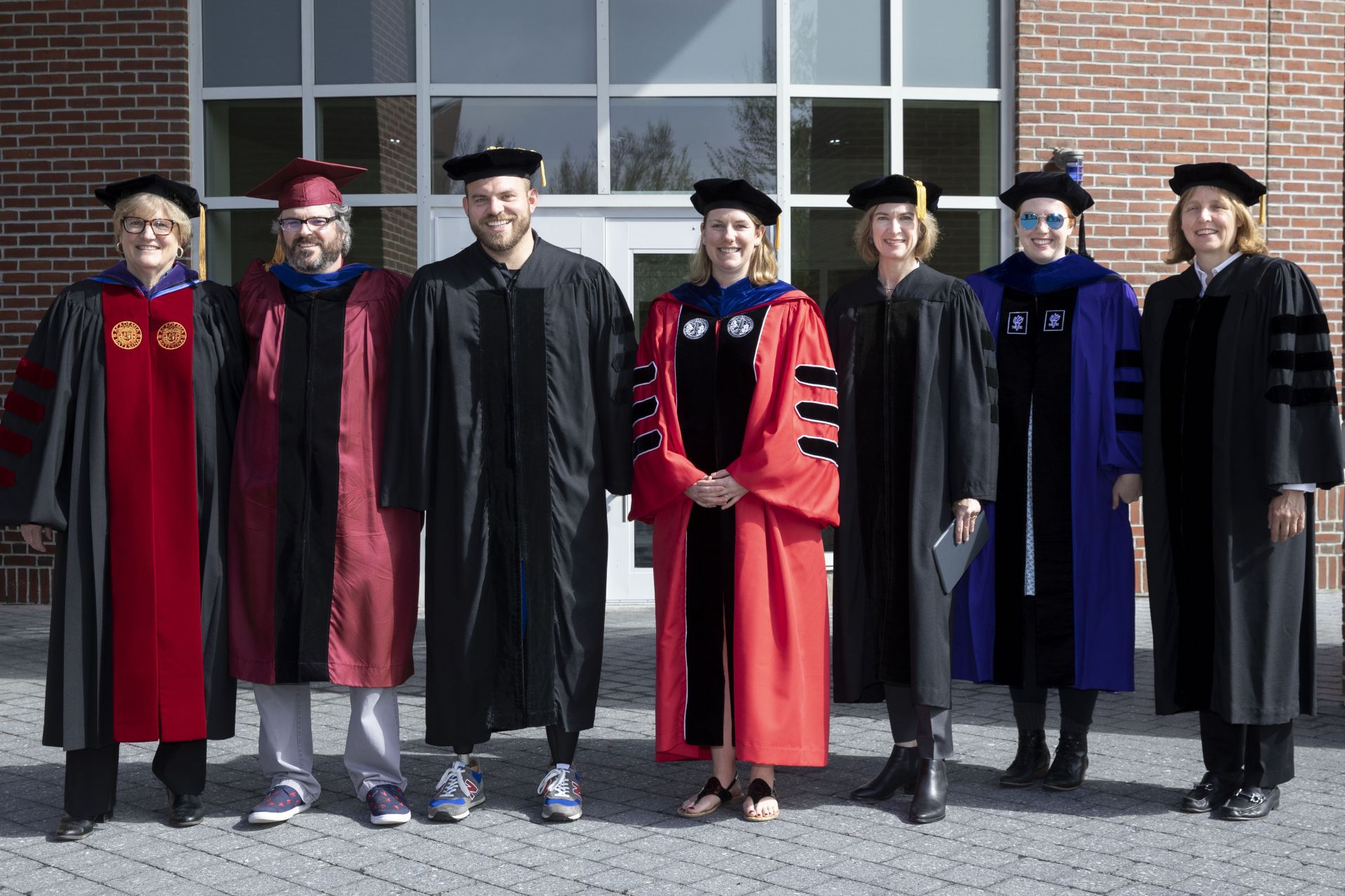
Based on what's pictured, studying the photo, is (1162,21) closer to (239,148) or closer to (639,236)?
(639,236)

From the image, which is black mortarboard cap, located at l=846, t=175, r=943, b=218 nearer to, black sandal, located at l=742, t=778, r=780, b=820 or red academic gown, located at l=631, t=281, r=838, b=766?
red academic gown, located at l=631, t=281, r=838, b=766

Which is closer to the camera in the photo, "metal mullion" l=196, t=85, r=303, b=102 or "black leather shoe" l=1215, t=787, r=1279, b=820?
"black leather shoe" l=1215, t=787, r=1279, b=820

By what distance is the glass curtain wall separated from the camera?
8.40 m

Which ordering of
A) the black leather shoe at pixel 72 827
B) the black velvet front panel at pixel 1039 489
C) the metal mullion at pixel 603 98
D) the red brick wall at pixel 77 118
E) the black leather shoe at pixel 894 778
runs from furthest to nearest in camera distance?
the metal mullion at pixel 603 98, the red brick wall at pixel 77 118, the black velvet front panel at pixel 1039 489, the black leather shoe at pixel 894 778, the black leather shoe at pixel 72 827

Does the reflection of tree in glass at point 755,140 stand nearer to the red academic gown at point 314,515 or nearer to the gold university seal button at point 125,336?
the red academic gown at point 314,515

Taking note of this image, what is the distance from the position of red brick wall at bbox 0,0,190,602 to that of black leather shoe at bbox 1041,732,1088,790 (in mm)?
6226

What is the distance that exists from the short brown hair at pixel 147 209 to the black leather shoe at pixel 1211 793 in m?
3.77

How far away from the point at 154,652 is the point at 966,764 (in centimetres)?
289

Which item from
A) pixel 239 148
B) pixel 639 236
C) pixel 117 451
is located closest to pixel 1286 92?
pixel 639 236

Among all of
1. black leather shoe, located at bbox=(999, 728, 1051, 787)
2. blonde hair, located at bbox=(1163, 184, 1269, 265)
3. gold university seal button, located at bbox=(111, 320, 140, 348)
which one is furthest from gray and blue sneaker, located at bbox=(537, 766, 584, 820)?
blonde hair, located at bbox=(1163, 184, 1269, 265)

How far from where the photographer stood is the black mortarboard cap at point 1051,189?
4727 mm

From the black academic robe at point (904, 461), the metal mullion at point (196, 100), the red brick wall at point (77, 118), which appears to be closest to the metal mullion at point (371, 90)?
the metal mullion at point (196, 100)

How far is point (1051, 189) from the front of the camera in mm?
4738

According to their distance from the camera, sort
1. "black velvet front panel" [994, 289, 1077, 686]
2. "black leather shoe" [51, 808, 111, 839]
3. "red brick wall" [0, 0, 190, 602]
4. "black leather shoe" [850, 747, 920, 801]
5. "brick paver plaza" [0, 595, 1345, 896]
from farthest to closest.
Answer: "red brick wall" [0, 0, 190, 602] < "black velvet front panel" [994, 289, 1077, 686] < "black leather shoe" [850, 747, 920, 801] < "black leather shoe" [51, 808, 111, 839] < "brick paver plaza" [0, 595, 1345, 896]
